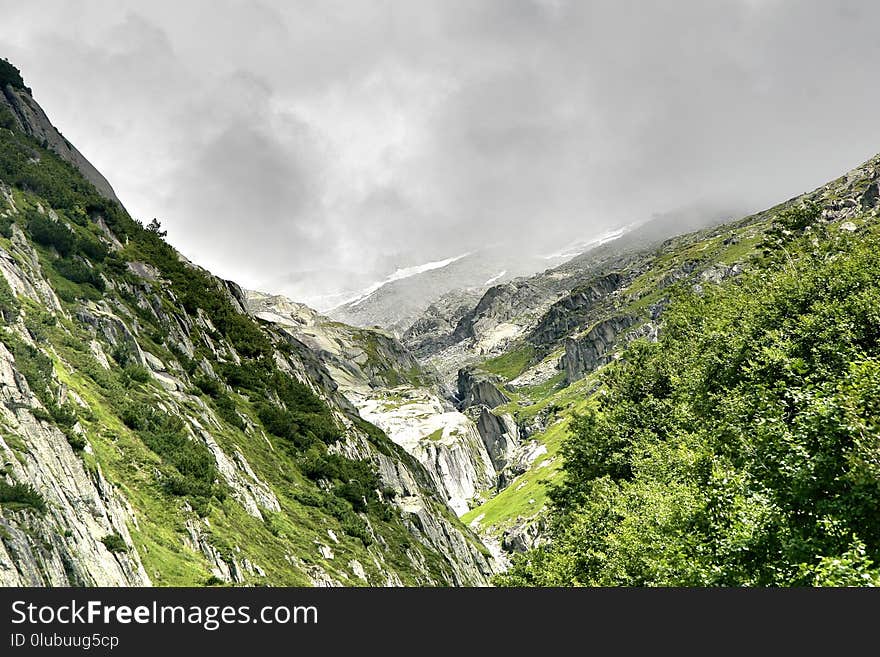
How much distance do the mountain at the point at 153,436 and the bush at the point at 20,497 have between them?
0.19ft

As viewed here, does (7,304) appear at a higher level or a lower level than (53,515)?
higher

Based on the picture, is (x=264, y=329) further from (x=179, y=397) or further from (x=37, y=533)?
(x=37, y=533)

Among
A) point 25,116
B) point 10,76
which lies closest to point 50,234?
point 25,116

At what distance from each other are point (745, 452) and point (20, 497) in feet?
108

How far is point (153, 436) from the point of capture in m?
33.7

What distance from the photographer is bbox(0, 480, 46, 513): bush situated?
17.0 metres

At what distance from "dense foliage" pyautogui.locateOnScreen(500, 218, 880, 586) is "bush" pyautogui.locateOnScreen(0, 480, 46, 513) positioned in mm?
24561

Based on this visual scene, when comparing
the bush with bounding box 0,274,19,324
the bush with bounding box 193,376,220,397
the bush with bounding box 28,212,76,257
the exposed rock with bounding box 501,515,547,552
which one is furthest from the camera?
the exposed rock with bounding box 501,515,547,552

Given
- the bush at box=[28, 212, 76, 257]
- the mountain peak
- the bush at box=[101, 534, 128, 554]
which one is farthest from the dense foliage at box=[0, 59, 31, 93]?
the bush at box=[101, 534, 128, 554]

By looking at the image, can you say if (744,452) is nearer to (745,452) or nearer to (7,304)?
(745,452)

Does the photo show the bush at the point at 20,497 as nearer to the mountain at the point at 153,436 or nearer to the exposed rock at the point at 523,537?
the mountain at the point at 153,436

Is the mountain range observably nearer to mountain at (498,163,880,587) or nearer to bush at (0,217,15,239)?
bush at (0,217,15,239)

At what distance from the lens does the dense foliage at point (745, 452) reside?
1994 centimetres

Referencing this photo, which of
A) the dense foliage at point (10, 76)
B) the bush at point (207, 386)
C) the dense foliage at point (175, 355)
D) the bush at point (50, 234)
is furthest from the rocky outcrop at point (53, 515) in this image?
the dense foliage at point (10, 76)
